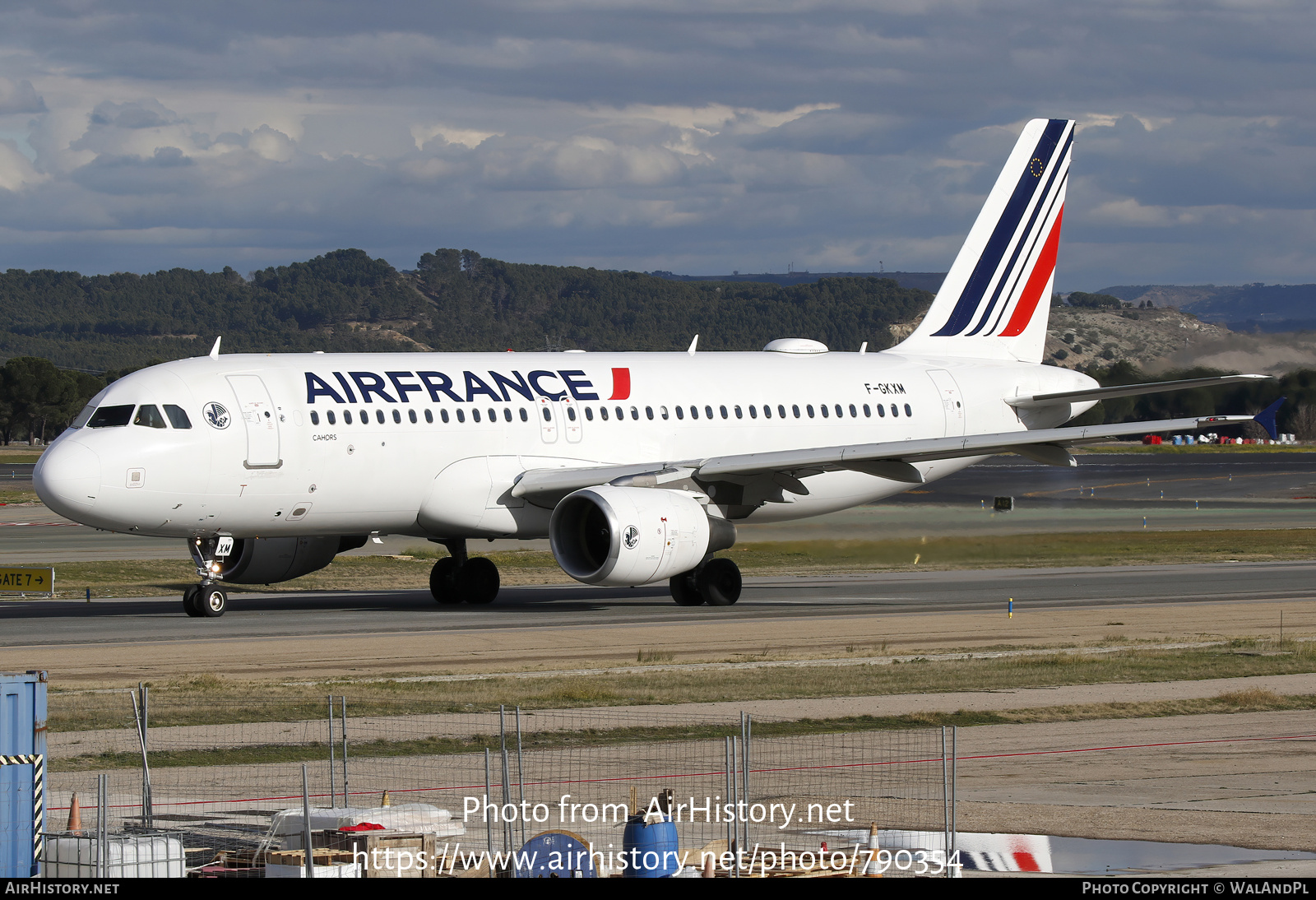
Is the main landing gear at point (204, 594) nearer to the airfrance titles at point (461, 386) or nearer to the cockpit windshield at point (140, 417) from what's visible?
the cockpit windshield at point (140, 417)

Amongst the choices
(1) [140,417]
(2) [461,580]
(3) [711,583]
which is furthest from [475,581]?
(1) [140,417]

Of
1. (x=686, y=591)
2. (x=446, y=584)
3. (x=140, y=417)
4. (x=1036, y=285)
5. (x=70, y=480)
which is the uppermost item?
(x=1036, y=285)

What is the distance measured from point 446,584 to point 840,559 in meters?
16.8

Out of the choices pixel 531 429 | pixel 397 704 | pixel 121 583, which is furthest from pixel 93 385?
pixel 397 704

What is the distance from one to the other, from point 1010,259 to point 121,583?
2227cm

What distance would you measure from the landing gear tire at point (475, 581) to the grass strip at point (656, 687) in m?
11.4

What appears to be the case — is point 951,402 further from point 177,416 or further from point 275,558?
point 177,416

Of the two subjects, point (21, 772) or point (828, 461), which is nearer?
point (21, 772)

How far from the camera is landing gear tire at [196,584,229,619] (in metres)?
30.1

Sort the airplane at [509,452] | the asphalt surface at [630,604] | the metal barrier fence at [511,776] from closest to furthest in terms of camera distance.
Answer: the metal barrier fence at [511,776], the airplane at [509,452], the asphalt surface at [630,604]

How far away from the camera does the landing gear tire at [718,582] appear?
32.7 meters

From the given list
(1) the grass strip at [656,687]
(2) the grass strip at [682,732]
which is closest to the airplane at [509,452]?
(1) the grass strip at [656,687]

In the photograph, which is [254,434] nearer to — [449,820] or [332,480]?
[332,480]

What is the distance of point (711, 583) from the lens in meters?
32.7
